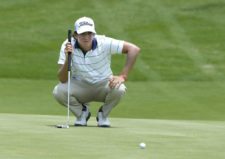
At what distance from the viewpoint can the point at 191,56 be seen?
824 inches

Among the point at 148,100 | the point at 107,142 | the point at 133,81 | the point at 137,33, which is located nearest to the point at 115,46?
the point at 107,142

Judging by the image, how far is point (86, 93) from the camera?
863cm

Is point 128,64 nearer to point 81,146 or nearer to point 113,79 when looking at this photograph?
point 113,79

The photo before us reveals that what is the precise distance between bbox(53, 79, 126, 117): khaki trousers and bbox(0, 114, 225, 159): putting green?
88 centimetres

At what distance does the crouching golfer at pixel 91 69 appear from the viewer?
8.07 meters

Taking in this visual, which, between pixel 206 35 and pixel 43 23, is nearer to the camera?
pixel 206 35

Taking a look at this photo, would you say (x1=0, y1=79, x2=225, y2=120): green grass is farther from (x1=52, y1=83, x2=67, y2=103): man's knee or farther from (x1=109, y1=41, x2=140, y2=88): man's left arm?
(x1=109, y1=41, x2=140, y2=88): man's left arm

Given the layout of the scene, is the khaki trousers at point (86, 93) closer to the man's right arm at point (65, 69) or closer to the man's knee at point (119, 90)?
the man's knee at point (119, 90)

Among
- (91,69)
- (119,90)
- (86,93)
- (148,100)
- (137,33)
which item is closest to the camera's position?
(91,69)

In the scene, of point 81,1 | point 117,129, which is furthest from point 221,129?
point 81,1

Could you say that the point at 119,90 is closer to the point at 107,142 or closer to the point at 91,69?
the point at 91,69

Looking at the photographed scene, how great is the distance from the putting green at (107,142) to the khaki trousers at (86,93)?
2.90 ft

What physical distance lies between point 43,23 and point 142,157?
1920 cm

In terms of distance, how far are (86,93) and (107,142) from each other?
2.46 metres
